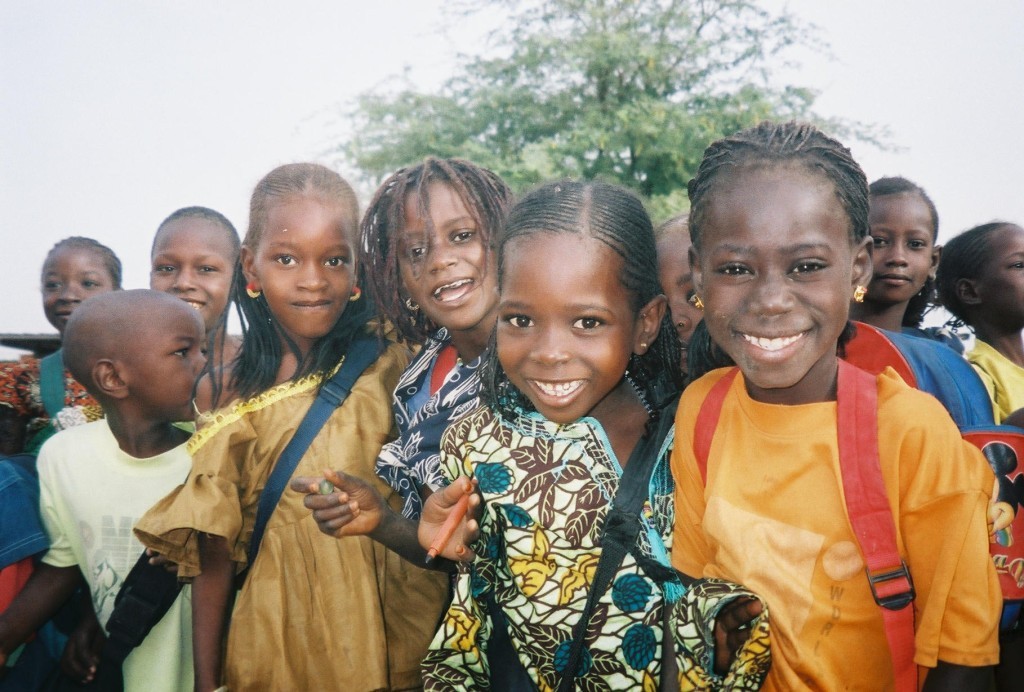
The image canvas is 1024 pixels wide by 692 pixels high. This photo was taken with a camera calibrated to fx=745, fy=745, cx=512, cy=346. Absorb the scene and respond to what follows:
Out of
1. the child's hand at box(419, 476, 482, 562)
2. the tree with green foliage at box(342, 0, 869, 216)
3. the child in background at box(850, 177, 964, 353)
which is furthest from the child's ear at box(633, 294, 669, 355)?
the tree with green foliage at box(342, 0, 869, 216)

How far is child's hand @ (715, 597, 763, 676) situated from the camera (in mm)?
1321

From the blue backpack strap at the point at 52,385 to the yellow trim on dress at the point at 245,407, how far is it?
1288 mm

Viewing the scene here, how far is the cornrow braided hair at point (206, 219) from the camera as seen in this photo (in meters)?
3.53

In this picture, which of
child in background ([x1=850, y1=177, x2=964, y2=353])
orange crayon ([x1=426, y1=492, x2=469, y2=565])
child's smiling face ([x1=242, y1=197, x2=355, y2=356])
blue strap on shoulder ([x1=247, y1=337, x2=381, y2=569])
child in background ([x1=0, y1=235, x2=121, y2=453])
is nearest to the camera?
orange crayon ([x1=426, y1=492, x2=469, y2=565])

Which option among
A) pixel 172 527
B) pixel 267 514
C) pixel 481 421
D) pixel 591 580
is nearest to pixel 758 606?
pixel 591 580

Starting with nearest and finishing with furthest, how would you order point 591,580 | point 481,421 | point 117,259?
point 591,580, point 481,421, point 117,259

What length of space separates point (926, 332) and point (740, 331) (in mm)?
1834

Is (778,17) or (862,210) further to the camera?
(778,17)

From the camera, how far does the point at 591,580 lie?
1.58 meters

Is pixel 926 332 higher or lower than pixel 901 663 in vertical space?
higher

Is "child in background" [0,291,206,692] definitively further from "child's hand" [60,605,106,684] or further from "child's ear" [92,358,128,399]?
"child's hand" [60,605,106,684]

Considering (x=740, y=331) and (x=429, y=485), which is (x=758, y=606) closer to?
(x=740, y=331)

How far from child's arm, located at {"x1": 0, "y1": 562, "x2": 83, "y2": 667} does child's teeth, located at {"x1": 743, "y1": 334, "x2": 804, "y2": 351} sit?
2284 millimetres

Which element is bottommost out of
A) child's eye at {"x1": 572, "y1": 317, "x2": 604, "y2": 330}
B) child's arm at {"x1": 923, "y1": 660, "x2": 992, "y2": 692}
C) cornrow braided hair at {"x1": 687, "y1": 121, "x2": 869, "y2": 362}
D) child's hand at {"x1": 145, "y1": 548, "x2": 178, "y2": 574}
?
child's hand at {"x1": 145, "y1": 548, "x2": 178, "y2": 574}
